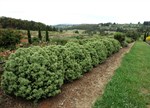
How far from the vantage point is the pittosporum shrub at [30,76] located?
4.60m

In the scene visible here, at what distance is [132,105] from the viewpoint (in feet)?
16.8

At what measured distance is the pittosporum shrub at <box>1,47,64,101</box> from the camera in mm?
4602

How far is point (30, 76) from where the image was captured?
4.76 m

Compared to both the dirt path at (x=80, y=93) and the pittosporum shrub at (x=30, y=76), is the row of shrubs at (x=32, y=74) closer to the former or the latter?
the pittosporum shrub at (x=30, y=76)

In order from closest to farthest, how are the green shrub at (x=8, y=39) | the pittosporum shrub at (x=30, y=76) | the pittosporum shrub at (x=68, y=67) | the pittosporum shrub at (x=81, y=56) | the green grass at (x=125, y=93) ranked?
1. the pittosporum shrub at (x=30, y=76)
2. the green grass at (x=125, y=93)
3. the pittosporum shrub at (x=68, y=67)
4. the pittosporum shrub at (x=81, y=56)
5. the green shrub at (x=8, y=39)

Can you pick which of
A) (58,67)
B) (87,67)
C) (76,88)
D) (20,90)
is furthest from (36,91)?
(87,67)

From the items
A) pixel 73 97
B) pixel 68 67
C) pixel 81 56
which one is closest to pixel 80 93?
pixel 73 97

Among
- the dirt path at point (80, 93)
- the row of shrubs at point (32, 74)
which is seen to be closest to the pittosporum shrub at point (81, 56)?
the dirt path at point (80, 93)

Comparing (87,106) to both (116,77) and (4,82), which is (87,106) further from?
(116,77)

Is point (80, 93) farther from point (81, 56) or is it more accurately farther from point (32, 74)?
point (81, 56)

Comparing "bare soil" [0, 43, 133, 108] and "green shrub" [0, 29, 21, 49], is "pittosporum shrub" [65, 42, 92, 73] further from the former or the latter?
"green shrub" [0, 29, 21, 49]

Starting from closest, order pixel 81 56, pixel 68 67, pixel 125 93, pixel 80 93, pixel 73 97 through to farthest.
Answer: pixel 73 97
pixel 80 93
pixel 125 93
pixel 68 67
pixel 81 56

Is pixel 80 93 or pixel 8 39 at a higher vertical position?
pixel 8 39

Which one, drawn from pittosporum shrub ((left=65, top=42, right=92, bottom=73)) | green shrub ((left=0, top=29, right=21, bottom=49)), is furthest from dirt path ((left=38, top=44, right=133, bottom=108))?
green shrub ((left=0, top=29, right=21, bottom=49))
